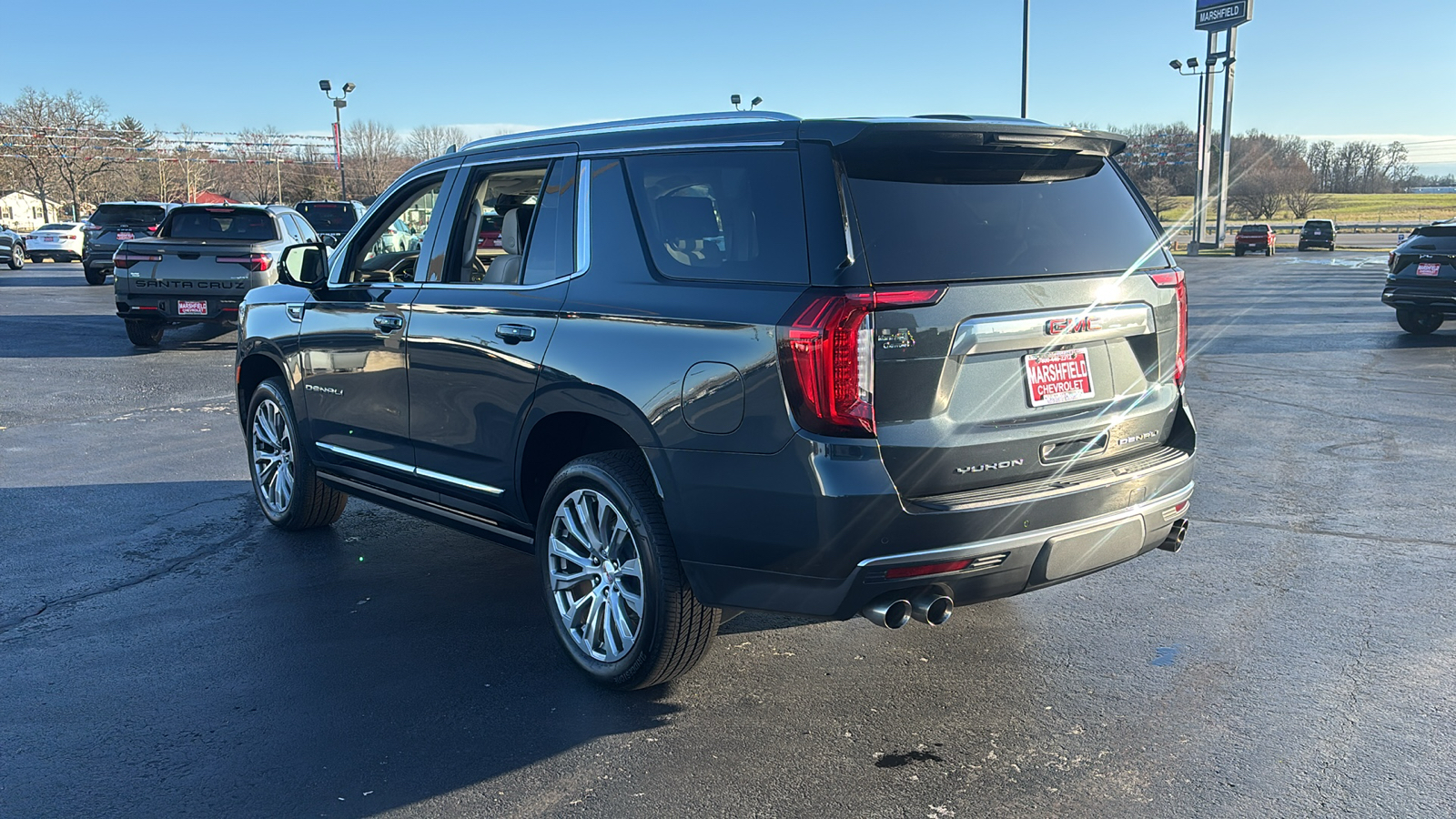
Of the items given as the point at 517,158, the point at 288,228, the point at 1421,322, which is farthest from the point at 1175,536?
the point at 1421,322

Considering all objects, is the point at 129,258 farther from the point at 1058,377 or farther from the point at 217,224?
the point at 1058,377

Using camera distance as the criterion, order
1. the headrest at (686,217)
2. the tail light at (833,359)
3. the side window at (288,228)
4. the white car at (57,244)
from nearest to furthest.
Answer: the tail light at (833,359)
the headrest at (686,217)
the side window at (288,228)
the white car at (57,244)

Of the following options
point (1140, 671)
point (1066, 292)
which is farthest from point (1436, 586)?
point (1066, 292)

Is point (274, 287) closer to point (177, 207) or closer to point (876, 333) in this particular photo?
point (876, 333)

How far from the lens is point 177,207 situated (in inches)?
598

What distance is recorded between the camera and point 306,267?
224 inches

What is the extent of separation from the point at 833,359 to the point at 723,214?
28.7 inches

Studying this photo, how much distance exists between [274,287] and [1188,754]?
4909 millimetres

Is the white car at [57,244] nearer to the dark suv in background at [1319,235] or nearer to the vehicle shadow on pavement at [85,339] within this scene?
the vehicle shadow on pavement at [85,339]

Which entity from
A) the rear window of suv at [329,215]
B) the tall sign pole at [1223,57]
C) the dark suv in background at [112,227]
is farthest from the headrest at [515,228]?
the tall sign pole at [1223,57]

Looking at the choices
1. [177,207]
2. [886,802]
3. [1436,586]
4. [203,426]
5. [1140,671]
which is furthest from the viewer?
[177,207]

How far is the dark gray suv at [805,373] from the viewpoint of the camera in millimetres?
3393

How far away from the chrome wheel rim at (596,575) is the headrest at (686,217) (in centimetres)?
95

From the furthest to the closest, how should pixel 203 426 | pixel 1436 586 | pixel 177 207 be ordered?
pixel 177 207 → pixel 203 426 → pixel 1436 586
